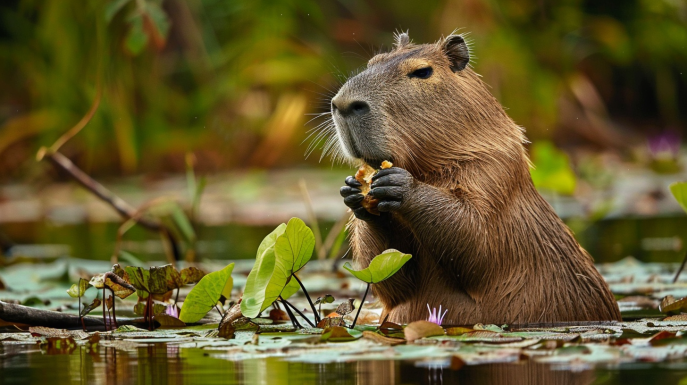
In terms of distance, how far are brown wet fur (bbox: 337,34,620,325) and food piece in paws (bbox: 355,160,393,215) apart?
0.26 feet

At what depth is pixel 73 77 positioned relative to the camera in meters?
10.9

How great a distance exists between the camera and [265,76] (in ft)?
39.9

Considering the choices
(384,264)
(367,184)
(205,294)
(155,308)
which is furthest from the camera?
(155,308)

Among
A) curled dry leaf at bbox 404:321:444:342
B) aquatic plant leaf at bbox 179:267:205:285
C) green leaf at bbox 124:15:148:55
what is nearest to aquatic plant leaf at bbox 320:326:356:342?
curled dry leaf at bbox 404:321:444:342

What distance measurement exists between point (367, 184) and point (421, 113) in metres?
0.41

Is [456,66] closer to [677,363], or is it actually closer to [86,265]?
[677,363]

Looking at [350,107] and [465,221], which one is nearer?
[465,221]

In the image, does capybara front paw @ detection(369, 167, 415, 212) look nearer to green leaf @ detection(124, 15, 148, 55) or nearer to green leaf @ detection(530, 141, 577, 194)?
green leaf @ detection(124, 15, 148, 55)

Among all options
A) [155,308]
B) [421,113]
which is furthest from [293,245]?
[421,113]

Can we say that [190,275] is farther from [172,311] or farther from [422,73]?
[422,73]

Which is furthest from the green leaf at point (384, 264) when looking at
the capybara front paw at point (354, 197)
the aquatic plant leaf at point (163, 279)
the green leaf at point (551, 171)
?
the green leaf at point (551, 171)

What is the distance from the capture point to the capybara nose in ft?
11.8

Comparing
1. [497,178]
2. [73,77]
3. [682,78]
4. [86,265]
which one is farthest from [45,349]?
[682,78]

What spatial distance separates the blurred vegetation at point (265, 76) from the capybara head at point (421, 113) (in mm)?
7337
